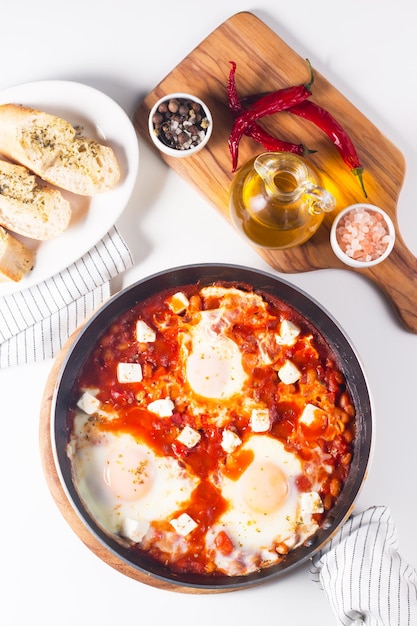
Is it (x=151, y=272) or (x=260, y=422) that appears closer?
(x=260, y=422)

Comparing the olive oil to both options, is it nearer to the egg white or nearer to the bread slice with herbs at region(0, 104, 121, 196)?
the bread slice with herbs at region(0, 104, 121, 196)

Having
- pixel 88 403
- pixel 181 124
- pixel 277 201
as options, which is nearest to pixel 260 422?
pixel 88 403

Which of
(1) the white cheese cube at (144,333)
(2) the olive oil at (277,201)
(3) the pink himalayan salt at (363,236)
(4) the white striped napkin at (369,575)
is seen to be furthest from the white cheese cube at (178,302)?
(4) the white striped napkin at (369,575)

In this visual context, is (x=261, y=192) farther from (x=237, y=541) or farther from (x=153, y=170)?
(x=237, y=541)

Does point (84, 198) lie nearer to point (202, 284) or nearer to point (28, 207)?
point (28, 207)

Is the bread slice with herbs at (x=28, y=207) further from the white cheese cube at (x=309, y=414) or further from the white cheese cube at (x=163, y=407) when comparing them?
the white cheese cube at (x=309, y=414)

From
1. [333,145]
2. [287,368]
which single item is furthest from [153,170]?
[287,368]

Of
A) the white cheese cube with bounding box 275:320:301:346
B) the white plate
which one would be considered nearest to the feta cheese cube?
the white cheese cube with bounding box 275:320:301:346
